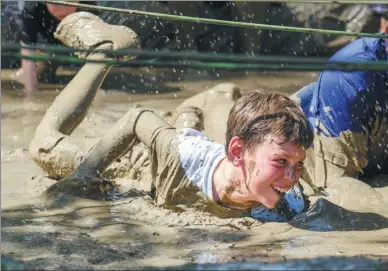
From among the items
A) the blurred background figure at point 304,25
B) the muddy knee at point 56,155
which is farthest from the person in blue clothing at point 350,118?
the blurred background figure at point 304,25

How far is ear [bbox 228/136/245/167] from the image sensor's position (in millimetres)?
4180

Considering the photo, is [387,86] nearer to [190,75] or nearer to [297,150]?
[297,150]

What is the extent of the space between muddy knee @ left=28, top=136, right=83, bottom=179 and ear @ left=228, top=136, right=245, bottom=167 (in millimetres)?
1039

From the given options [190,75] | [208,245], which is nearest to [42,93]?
[190,75]

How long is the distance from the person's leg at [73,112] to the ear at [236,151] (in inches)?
39.8

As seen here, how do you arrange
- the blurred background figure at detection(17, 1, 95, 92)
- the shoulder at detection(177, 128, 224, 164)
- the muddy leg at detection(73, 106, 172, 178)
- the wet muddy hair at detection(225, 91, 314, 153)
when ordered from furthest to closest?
the blurred background figure at detection(17, 1, 95, 92), the muddy leg at detection(73, 106, 172, 178), the shoulder at detection(177, 128, 224, 164), the wet muddy hair at detection(225, 91, 314, 153)

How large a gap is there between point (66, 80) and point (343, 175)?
4.01m

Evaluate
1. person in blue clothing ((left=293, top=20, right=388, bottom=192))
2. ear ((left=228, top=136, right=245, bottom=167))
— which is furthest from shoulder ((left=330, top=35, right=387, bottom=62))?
ear ((left=228, top=136, right=245, bottom=167))

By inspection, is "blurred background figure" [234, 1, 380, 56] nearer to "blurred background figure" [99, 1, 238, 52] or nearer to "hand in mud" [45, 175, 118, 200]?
"blurred background figure" [99, 1, 238, 52]

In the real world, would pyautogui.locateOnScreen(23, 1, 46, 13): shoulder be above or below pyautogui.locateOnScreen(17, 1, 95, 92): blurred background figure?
above

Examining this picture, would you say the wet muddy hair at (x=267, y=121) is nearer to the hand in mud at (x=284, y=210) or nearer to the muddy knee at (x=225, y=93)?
the hand in mud at (x=284, y=210)

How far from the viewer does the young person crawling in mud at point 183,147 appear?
406 cm

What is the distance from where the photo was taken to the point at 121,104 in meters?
7.55

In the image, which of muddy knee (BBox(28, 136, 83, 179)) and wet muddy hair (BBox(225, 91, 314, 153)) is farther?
muddy knee (BBox(28, 136, 83, 179))
